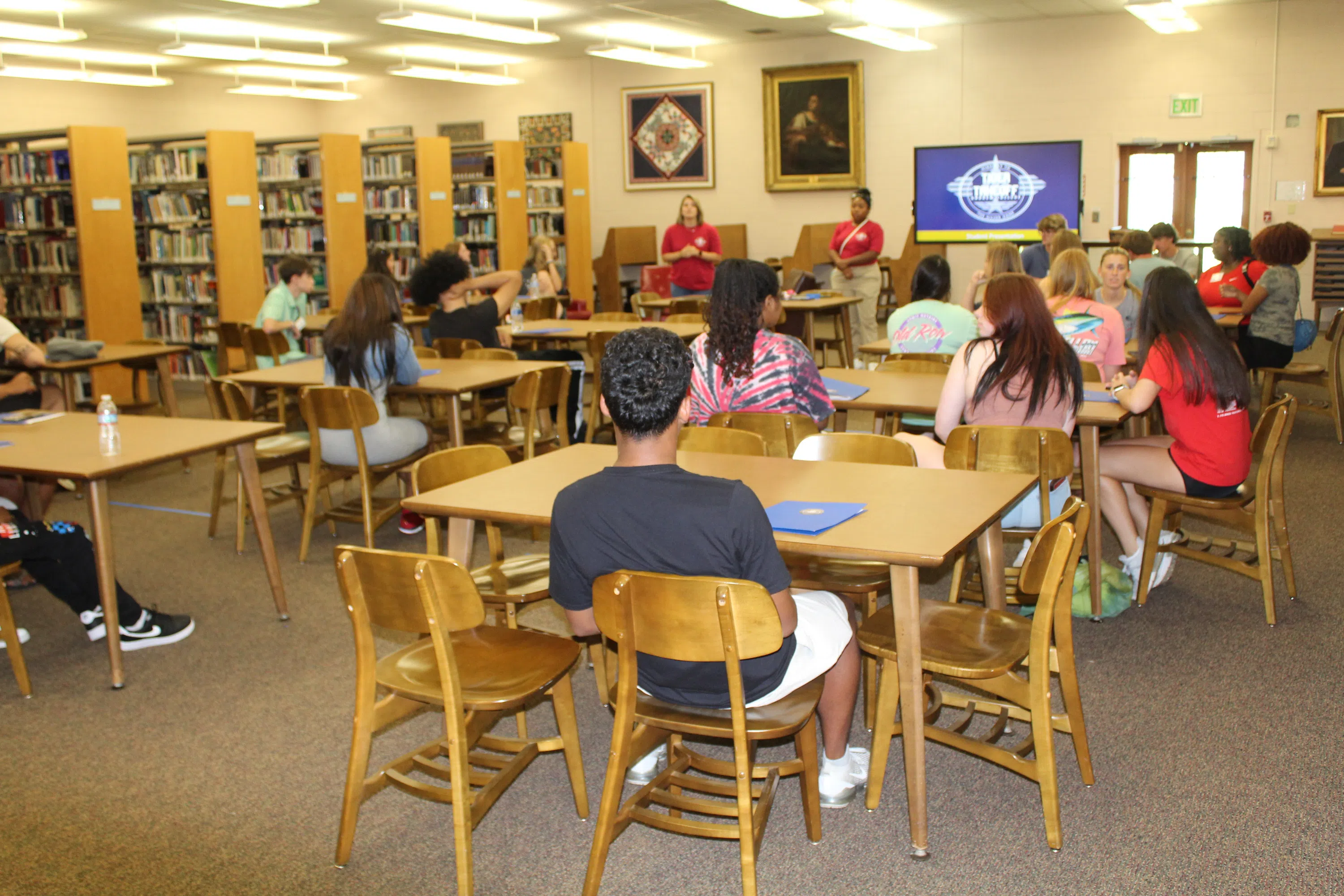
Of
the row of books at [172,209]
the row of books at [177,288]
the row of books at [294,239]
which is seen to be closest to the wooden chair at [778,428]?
the row of books at [294,239]

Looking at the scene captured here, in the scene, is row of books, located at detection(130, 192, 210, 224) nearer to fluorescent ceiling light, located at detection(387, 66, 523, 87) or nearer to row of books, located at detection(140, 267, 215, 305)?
row of books, located at detection(140, 267, 215, 305)

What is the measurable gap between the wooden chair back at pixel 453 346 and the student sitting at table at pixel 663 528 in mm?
3893

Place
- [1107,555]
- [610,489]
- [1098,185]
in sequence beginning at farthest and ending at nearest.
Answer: [1098,185] → [1107,555] → [610,489]

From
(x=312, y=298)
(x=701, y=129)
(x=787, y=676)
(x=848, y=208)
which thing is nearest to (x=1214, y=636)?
(x=787, y=676)

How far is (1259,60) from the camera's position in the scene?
10.7 meters

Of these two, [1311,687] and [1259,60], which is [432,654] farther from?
[1259,60]

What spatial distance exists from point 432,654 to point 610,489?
27.5 inches

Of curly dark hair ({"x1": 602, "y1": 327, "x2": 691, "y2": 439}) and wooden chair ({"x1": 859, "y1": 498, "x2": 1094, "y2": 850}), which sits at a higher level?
curly dark hair ({"x1": 602, "y1": 327, "x2": 691, "y2": 439})

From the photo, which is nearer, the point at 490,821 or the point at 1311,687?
the point at 490,821

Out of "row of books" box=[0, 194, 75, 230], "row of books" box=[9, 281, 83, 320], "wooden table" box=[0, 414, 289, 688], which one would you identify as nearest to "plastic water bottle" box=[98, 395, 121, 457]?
"wooden table" box=[0, 414, 289, 688]

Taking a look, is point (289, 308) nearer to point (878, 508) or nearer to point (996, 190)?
point (878, 508)

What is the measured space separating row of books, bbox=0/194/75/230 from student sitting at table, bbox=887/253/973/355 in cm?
710

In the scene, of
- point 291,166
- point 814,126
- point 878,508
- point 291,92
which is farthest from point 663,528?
point 291,92

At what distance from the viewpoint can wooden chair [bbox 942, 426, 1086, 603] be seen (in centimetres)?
343
